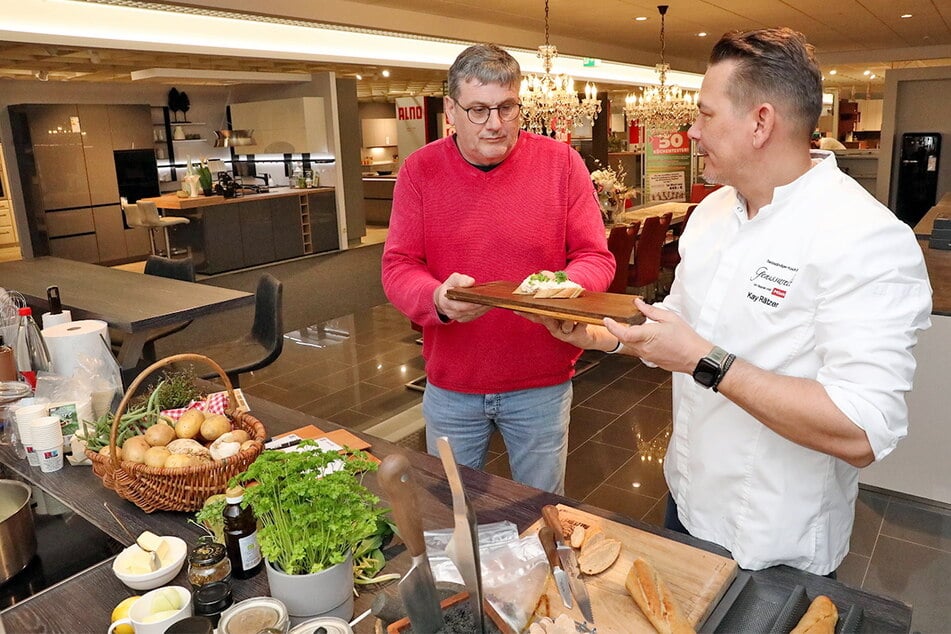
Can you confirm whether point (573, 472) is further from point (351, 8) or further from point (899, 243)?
point (351, 8)

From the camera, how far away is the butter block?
4.28 ft

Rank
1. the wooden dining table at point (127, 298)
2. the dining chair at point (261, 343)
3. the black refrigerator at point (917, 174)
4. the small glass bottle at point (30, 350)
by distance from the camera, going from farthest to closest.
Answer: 1. the black refrigerator at point (917, 174)
2. the dining chair at point (261, 343)
3. the wooden dining table at point (127, 298)
4. the small glass bottle at point (30, 350)

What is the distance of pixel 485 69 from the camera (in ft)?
5.99

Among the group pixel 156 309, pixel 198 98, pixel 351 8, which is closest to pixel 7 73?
pixel 198 98

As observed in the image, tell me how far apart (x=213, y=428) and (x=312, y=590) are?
659mm

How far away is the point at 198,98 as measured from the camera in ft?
44.1

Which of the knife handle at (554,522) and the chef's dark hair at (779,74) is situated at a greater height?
the chef's dark hair at (779,74)

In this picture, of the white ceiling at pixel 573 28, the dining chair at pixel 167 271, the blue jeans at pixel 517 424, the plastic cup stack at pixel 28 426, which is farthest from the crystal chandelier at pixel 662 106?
the plastic cup stack at pixel 28 426

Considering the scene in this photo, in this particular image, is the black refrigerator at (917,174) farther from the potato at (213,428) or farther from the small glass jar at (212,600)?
the small glass jar at (212,600)

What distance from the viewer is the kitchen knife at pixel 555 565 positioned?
114cm

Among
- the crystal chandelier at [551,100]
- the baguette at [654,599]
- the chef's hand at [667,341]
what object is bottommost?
the baguette at [654,599]

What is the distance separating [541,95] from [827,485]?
22.3ft

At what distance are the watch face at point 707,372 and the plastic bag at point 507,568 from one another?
414 mm

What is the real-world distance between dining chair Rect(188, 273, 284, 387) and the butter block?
2.19 metres
